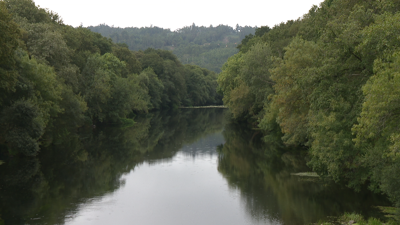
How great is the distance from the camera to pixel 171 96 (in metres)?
115

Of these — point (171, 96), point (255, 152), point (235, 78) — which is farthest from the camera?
point (171, 96)

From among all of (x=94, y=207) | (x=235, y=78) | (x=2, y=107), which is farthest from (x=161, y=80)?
(x=94, y=207)

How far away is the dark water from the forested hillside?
8.54 feet

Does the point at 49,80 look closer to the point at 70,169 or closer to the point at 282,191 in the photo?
the point at 70,169

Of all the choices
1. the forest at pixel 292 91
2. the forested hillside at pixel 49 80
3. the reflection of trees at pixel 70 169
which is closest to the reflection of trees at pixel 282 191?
the forest at pixel 292 91

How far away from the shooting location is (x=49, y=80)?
35.8m

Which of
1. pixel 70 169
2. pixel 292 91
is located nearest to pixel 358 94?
pixel 292 91

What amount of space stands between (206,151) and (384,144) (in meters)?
23.1

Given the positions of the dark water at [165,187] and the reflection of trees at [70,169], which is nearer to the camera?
the dark water at [165,187]

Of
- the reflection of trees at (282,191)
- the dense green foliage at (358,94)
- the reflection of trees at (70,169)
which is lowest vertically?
the reflection of trees at (282,191)

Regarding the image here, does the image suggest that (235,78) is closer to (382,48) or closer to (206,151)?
(206,151)

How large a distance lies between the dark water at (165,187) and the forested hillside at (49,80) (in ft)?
8.54

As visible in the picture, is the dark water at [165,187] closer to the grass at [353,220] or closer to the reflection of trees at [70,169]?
the reflection of trees at [70,169]

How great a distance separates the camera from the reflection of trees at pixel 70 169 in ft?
64.6
